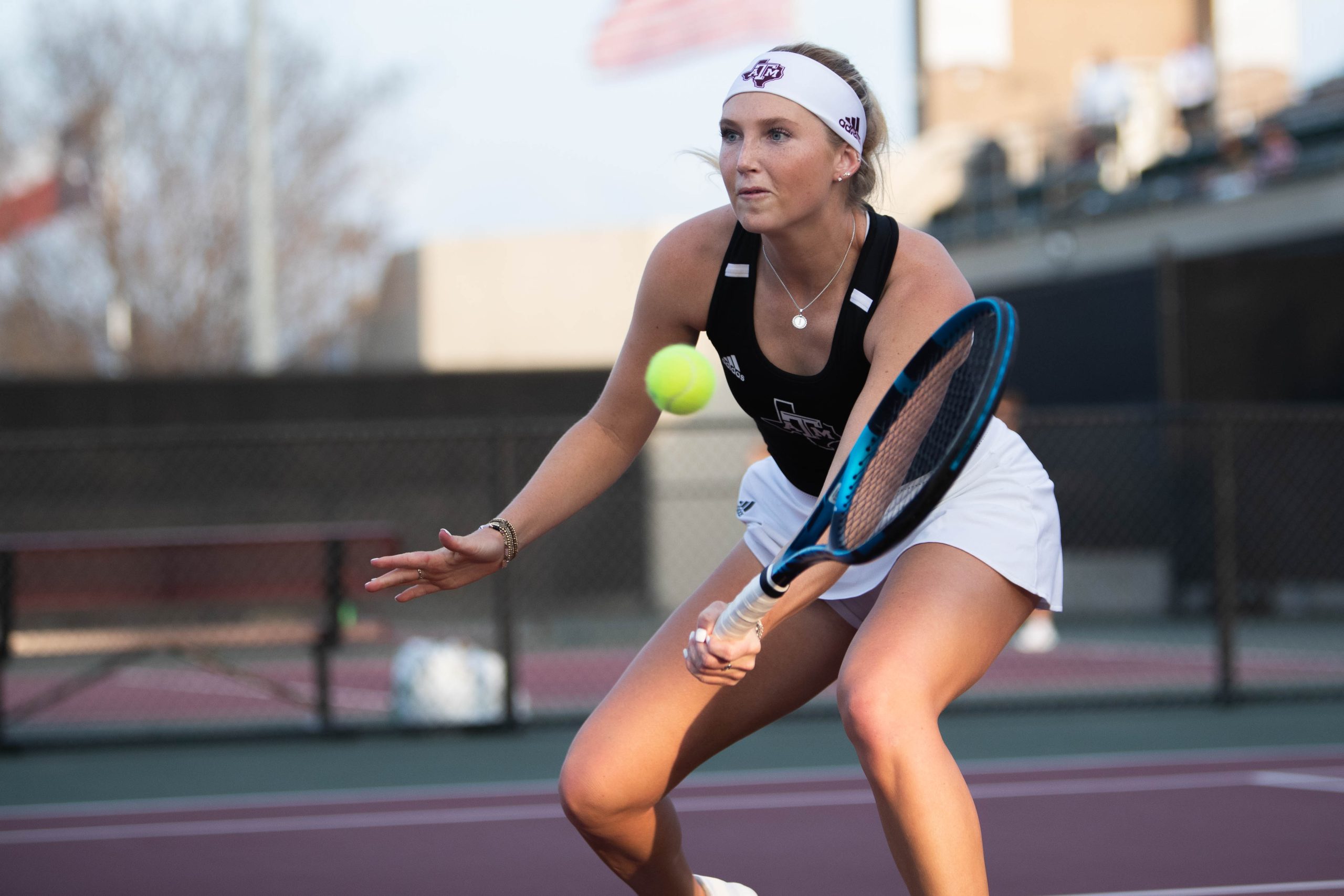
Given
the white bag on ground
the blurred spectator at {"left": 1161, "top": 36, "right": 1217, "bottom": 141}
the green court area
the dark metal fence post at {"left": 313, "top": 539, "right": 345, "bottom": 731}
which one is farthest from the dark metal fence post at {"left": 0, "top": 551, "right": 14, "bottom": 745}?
the blurred spectator at {"left": 1161, "top": 36, "right": 1217, "bottom": 141}

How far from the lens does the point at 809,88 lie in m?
2.74

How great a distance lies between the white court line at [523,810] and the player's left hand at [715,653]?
317cm

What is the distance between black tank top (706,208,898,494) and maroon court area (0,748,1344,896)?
1.73 meters

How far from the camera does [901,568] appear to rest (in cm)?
273

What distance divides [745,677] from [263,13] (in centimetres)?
1397

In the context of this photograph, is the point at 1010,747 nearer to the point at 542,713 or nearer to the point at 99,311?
the point at 542,713

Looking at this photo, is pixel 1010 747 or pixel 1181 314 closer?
pixel 1010 747

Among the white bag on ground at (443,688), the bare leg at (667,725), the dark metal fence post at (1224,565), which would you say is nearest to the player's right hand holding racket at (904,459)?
the bare leg at (667,725)

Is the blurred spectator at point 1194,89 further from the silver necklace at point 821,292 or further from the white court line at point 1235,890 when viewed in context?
the silver necklace at point 821,292

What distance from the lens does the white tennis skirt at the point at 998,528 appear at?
2689 mm

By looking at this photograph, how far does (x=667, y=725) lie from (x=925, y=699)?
59 centimetres

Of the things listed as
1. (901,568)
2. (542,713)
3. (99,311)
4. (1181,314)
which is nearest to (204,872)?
(901,568)

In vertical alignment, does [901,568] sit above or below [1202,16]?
below

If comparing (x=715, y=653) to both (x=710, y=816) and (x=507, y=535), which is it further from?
(x=710, y=816)
